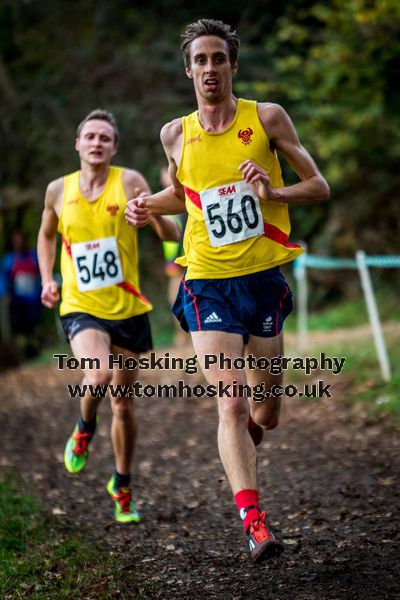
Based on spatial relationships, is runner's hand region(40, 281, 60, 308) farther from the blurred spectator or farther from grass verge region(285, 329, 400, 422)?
the blurred spectator

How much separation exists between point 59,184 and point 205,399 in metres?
4.55

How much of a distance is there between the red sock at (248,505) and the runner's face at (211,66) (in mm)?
1845

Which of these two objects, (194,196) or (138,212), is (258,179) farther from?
(138,212)

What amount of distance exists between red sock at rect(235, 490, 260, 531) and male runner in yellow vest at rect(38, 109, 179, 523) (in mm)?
1567

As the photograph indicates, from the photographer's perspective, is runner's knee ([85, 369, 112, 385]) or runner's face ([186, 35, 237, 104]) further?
runner's knee ([85, 369, 112, 385])

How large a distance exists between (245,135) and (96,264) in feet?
4.82

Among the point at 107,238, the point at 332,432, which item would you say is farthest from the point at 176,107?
the point at 107,238

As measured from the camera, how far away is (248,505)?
3.69 m

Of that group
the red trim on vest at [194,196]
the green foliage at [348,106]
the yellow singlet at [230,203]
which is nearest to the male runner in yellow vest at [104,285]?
the red trim on vest at [194,196]

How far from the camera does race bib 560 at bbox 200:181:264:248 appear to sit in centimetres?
411

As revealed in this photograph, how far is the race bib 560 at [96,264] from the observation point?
5.17 m

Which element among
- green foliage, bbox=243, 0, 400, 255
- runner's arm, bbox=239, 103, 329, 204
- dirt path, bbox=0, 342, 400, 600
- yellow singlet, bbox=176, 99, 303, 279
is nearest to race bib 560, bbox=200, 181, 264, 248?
yellow singlet, bbox=176, 99, 303, 279

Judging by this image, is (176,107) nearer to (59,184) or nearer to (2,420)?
(2,420)

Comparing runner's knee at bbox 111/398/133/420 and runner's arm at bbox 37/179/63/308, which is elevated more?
runner's arm at bbox 37/179/63/308
